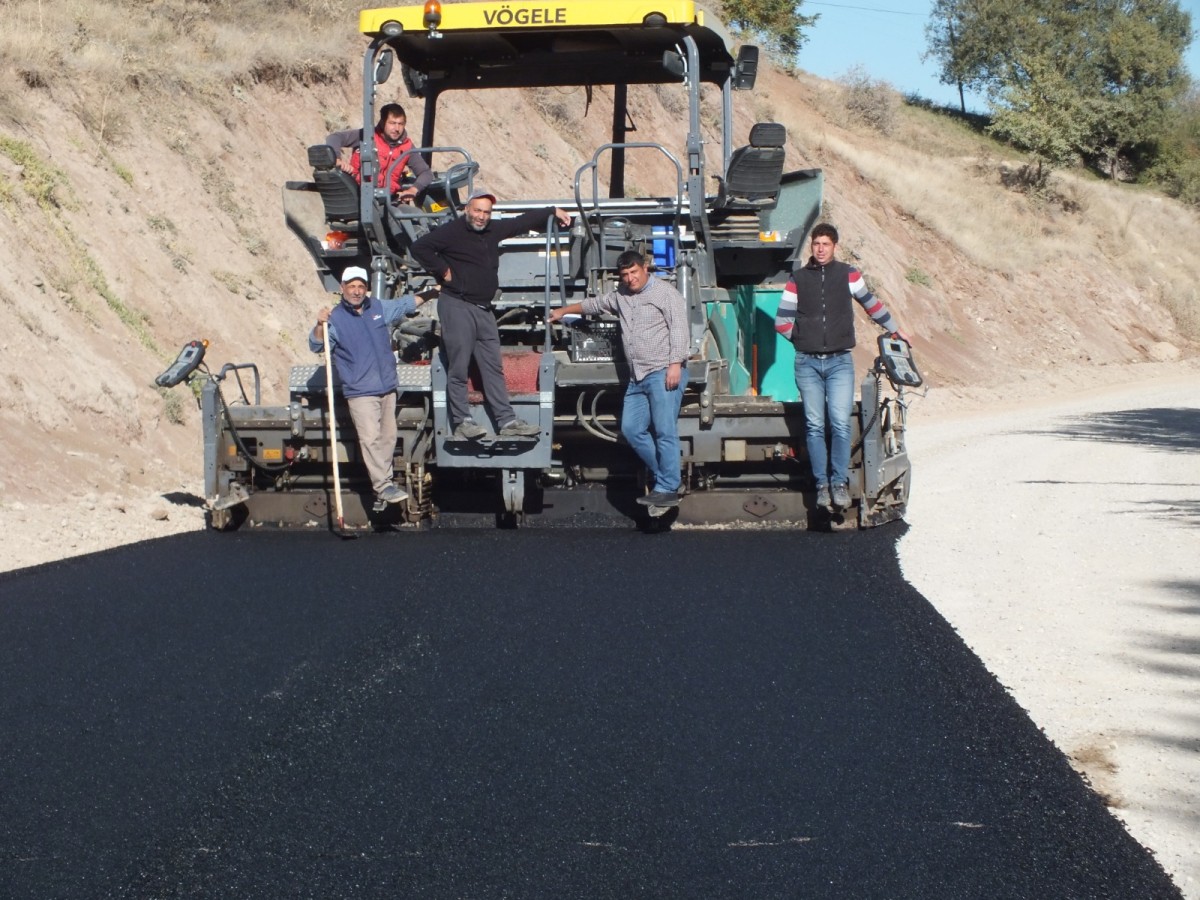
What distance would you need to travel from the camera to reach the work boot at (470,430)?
32.6 feet

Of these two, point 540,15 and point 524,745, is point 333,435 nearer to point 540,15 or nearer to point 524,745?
point 540,15

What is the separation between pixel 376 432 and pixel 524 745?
187 inches

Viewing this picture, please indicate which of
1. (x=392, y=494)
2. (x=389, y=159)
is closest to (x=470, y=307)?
(x=392, y=494)

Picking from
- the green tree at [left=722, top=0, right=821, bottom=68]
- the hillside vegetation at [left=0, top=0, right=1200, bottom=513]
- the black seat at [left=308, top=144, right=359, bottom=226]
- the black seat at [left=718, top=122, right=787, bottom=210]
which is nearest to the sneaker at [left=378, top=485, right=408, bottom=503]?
the black seat at [left=308, top=144, right=359, bottom=226]

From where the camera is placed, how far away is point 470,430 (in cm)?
993

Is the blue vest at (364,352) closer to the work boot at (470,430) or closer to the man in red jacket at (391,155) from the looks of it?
the work boot at (470,430)

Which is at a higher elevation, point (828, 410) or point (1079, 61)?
point (1079, 61)

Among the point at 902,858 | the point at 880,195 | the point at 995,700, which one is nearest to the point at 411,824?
the point at 902,858

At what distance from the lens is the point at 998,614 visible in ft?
26.8

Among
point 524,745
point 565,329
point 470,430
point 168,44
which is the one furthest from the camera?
point 168,44

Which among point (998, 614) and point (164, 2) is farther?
point (164, 2)

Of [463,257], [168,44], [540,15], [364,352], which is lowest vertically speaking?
[364,352]

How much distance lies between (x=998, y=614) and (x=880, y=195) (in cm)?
3408

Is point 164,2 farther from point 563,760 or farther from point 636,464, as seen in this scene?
point 563,760
